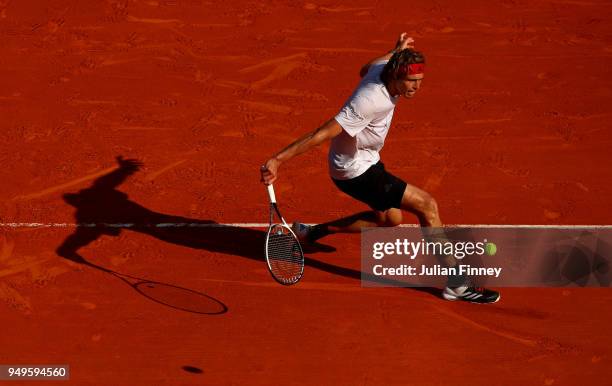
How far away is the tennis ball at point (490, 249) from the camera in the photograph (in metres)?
7.70

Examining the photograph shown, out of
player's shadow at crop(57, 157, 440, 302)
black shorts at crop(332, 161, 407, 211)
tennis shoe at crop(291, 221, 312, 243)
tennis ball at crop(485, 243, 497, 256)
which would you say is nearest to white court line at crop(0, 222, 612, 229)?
player's shadow at crop(57, 157, 440, 302)

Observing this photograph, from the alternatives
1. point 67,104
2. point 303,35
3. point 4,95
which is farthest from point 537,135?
point 4,95

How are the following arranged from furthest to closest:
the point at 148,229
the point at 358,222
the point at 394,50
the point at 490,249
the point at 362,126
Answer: the point at 148,229 → the point at 490,249 → the point at 358,222 → the point at 394,50 → the point at 362,126

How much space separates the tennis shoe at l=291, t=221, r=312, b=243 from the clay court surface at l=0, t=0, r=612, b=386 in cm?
18

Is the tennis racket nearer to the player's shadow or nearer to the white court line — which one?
the player's shadow

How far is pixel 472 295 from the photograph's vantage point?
7.08m

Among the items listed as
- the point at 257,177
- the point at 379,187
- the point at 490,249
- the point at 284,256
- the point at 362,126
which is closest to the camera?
the point at 362,126

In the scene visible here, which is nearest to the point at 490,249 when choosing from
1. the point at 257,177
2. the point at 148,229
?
the point at 257,177

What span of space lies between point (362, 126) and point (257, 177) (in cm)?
253

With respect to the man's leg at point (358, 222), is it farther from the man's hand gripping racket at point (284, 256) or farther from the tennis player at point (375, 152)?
the man's hand gripping racket at point (284, 256)

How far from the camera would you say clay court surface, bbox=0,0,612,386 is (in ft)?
21.6

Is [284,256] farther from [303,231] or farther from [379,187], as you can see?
[379,187]

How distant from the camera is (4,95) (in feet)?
32.7

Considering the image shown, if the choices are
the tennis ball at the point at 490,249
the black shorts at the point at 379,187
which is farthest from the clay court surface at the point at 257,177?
the black shorts at the point at 379,187
